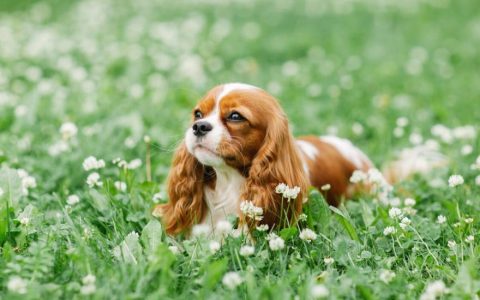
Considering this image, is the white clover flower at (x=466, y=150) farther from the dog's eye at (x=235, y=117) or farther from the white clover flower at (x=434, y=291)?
the white clover flower at (x=434, y=291)

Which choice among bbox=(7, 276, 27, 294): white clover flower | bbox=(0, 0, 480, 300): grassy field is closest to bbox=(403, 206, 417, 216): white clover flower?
bbox=(0, 0, 480, 300): grassy field

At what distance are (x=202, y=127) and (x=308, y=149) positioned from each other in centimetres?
102

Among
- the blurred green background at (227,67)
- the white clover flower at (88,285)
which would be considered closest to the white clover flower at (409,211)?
the blurred green background at (227,67)

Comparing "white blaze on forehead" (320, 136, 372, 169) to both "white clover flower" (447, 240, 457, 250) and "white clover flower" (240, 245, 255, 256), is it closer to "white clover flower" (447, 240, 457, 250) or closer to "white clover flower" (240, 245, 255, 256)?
"white clover flower" (447, 240, 457, 250)

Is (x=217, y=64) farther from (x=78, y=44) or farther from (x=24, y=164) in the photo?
(x=24, y=164)

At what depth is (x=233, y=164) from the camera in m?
3.45

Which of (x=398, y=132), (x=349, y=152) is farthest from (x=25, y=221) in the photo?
(x=398, y=132)

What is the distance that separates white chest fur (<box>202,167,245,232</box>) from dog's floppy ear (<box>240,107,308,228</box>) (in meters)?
0.10

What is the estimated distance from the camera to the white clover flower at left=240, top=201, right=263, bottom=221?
3.18 meters

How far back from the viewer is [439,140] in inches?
210

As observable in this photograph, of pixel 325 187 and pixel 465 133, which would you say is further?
pixel 465 133

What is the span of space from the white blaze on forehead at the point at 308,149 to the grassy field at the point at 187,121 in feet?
1.21

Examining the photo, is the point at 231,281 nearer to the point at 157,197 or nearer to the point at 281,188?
the point at 281,188

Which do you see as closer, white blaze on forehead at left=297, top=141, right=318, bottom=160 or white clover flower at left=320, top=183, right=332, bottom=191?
white clover flower at left=320, top=183, right=332, bottom=191
